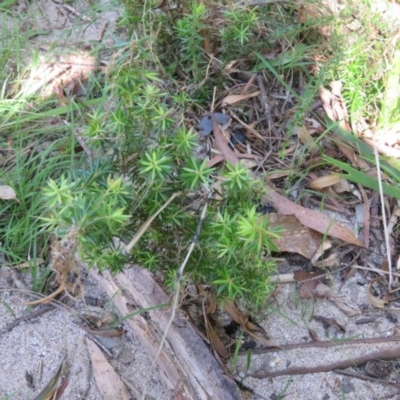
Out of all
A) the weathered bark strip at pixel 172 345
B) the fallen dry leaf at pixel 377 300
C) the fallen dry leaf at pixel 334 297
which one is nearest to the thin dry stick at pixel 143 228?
the weathered bark strip at pixel 172 345

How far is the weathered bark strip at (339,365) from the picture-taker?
2055 mm

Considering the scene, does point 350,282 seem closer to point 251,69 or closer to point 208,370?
point 208,370

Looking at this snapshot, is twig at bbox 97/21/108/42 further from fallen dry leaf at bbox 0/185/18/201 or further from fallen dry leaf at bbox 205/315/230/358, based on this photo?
fallen dry leaf at bbox 205/315/230/358

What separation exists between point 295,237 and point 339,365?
1.68ft

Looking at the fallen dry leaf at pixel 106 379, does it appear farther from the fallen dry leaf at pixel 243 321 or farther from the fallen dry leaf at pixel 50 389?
the fallen dry leaf at pixel 243 321

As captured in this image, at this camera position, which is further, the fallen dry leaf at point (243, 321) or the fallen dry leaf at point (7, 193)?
the fallen dry leaf at point (7, 193)

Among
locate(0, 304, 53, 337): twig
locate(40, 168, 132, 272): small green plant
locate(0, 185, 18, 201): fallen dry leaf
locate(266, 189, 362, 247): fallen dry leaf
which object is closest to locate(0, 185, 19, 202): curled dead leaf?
locate(0, 185, 18, 201): fallen dry leaf

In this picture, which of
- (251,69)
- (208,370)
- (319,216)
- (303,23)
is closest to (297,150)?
(319,216)

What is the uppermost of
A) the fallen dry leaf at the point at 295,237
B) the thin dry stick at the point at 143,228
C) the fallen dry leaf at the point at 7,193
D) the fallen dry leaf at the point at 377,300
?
the thin dry stick at the point at 143,228

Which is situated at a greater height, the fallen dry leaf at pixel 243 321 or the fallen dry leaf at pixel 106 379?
the fallen dry leaf at pixel 243 321

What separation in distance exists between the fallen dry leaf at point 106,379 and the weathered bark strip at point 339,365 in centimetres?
47

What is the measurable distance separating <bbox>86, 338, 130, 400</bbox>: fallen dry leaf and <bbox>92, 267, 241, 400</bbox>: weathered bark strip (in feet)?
0.49

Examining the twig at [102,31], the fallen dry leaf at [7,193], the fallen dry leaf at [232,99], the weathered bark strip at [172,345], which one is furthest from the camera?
the twig at [102,31]

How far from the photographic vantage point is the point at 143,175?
1.70 m
